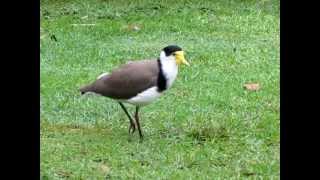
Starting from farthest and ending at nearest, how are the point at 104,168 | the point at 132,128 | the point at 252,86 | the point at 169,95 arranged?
the point at 252,86 → the point at 169,95 → the point at 132,128 → the point at 104,168

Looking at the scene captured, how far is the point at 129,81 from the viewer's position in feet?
18.5

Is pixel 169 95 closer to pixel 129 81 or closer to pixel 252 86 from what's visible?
pixel 252 86

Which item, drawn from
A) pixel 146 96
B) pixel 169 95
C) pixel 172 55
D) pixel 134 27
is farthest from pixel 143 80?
pixel 134 27

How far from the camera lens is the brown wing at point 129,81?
5559mm

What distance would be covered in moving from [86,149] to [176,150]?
2.20ft

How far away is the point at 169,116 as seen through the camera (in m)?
6.32

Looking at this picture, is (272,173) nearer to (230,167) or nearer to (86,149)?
(230,167)

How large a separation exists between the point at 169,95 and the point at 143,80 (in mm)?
1482

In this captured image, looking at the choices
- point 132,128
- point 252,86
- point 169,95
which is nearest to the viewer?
point 132,128

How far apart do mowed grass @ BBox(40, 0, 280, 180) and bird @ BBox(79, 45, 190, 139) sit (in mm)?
361

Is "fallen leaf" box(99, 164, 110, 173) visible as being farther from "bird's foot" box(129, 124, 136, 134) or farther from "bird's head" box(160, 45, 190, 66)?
"bird's head" box(160, 45, 190, 66)
